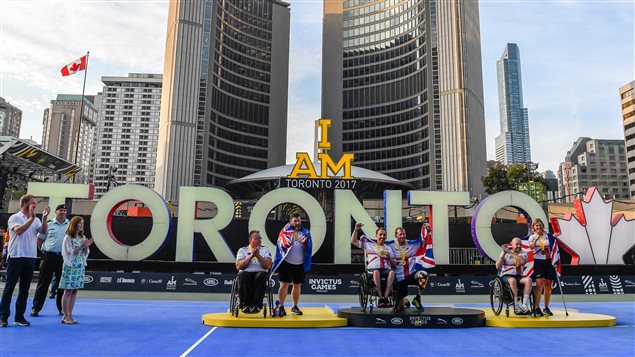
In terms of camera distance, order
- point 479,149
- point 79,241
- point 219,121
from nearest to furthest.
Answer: point 79,241 < point 479,149 < point 219,121

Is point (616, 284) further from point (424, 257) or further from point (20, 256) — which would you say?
point (20, 256)

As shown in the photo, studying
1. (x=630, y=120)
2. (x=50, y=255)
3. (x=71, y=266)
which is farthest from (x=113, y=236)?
(x=630, y=120)

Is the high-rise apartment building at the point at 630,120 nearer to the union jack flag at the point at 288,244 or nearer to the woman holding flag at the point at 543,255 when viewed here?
the woman holding flag at the point at 543,255

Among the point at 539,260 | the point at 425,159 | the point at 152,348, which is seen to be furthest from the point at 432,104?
the point at 152,348

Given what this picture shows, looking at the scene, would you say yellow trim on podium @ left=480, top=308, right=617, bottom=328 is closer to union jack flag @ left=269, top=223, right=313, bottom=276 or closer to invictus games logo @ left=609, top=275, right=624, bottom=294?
union jack flag @ left=269, top=223, right=313, bottom=276

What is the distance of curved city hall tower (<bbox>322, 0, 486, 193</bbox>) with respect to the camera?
70562mm

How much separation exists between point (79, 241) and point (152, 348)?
12.8 feet

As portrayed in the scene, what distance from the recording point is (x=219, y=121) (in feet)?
305

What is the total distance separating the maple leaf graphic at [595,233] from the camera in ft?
65.5

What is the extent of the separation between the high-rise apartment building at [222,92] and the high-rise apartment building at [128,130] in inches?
3459

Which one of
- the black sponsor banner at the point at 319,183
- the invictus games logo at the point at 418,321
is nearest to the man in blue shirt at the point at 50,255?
the invictus games logo at the point at 418,321

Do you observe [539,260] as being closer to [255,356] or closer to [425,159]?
[255,356]

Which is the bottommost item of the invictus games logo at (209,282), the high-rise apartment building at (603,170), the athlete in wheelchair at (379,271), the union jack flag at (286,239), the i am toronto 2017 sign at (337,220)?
the invictus games logo at (209,282)

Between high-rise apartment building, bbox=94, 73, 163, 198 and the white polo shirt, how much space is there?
178 m
